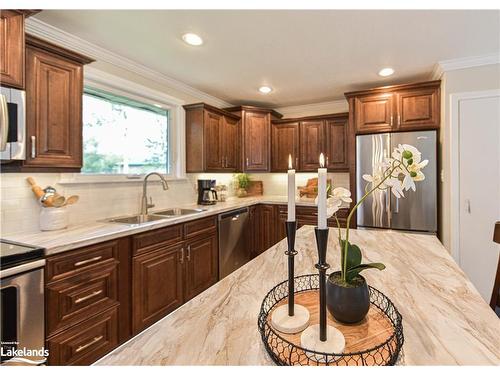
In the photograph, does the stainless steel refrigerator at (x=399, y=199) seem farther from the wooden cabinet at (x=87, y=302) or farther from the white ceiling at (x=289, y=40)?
the wooden cabinet at (x=87, y=302)

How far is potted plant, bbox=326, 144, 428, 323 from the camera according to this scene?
718mm

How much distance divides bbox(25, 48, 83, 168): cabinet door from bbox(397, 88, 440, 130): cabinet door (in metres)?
3.16

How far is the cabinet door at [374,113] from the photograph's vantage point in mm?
3068

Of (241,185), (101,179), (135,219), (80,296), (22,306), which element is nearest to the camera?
(22,306)

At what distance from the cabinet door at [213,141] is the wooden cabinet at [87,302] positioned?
5.47 ft

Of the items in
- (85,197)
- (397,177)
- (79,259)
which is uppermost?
(397,177)

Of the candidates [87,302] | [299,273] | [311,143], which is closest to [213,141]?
[311,143]

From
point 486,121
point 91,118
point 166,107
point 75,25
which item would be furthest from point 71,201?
point 486,121

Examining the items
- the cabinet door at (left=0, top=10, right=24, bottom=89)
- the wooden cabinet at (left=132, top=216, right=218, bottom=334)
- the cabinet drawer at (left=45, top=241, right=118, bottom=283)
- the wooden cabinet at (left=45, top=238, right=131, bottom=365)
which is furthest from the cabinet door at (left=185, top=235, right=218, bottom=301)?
the cabinet door at (left=0, top=10, right=24, bottom=89)

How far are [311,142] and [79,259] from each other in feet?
10.7

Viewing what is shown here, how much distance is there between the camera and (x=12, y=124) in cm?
151

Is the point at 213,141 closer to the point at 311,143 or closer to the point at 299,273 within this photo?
the point at 311,143

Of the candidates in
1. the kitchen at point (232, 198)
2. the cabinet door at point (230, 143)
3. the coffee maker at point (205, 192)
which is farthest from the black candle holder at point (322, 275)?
the cabinet door at point (230, 143)

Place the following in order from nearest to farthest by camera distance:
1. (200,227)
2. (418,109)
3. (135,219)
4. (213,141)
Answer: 1. (135,219)
2. (200,227)
3. (418,109)
4. (213,141)
